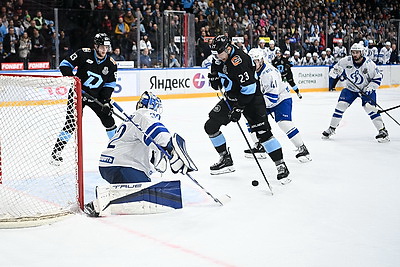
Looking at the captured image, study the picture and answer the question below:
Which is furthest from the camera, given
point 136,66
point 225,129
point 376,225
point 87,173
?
point 136,66

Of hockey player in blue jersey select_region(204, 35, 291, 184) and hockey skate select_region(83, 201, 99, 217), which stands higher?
hockey player in blue jersey select_region(204, 35, 291, 184)

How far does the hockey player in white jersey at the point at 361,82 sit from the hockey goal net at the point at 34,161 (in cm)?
346

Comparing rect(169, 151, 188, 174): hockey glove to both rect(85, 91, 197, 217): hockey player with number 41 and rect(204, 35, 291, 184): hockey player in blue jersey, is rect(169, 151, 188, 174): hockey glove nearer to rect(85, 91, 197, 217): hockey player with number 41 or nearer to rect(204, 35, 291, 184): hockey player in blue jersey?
rect(85, 91, 197, 217): hockey player with number 41

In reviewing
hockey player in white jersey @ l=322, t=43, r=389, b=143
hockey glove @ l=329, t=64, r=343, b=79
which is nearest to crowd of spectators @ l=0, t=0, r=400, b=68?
hockey glove @ l=329, t=64, r=343, b=79

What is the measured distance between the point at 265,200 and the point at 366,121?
534 cm

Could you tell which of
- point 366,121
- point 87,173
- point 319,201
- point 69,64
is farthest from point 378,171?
point 366,121

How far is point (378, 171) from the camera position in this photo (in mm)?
5570

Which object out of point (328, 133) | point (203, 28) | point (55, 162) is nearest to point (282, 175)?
point (55, 162)

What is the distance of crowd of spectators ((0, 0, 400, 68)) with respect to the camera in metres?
10.9

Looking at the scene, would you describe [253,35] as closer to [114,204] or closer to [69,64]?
[69,64]

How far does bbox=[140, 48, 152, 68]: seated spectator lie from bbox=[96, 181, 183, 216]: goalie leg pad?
338 inches

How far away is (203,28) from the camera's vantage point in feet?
45.1

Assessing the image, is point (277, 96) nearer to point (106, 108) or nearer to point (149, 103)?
point (106, 108)

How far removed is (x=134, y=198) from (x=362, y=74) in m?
4.31
